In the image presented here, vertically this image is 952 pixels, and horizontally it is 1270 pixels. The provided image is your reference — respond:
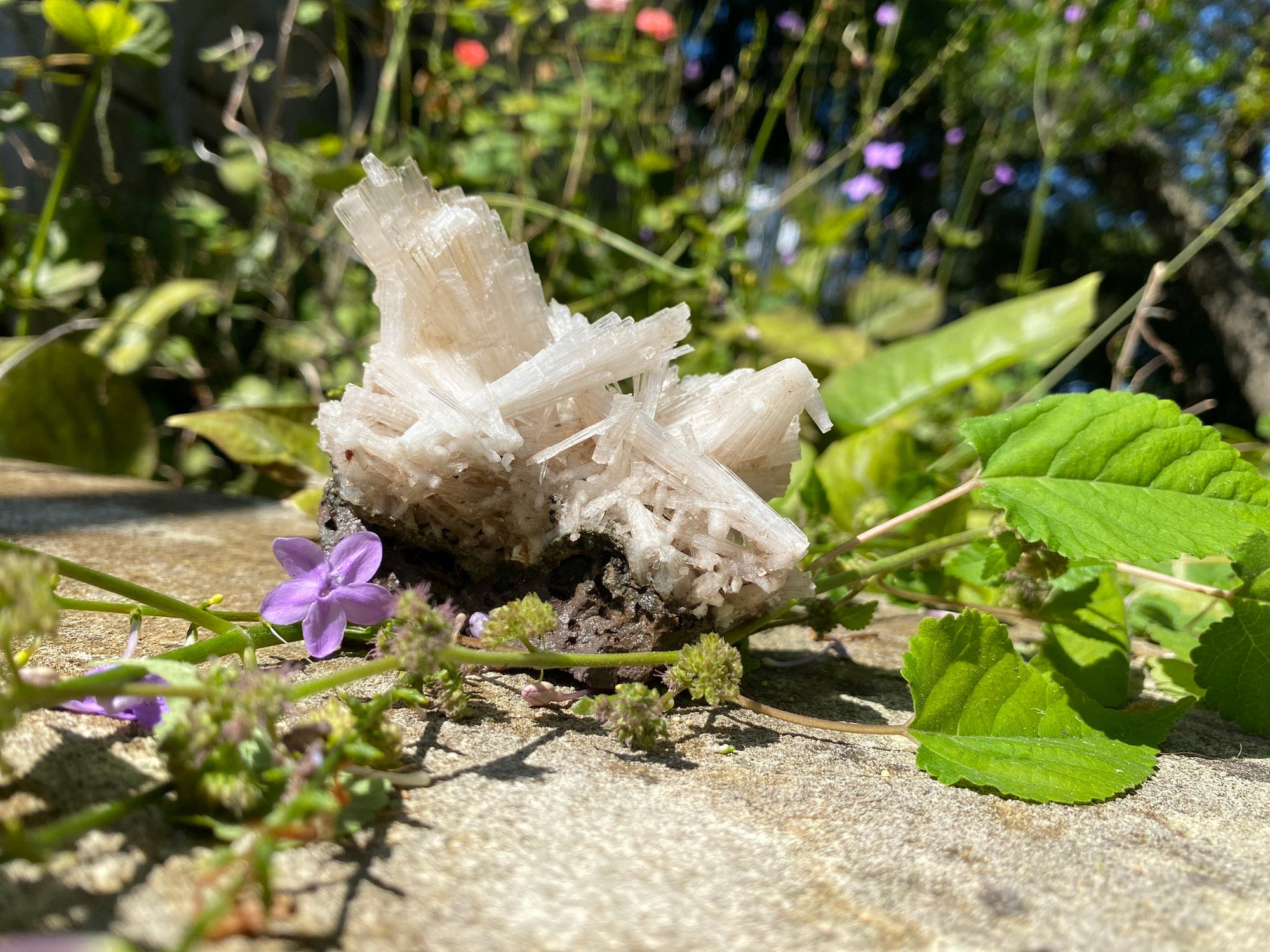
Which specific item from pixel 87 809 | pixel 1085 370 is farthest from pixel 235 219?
pixel 1085 370

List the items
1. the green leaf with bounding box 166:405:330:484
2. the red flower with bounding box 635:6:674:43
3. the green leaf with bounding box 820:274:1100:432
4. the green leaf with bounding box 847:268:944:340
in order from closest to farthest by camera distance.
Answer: the green leaf with bounding box 166:405:330:484 < the green leaf with bounding box 820:274:1100:432 < the red flower with bounding box 635:6:674:43 < the green leaf with bounding box 847:268:944:340

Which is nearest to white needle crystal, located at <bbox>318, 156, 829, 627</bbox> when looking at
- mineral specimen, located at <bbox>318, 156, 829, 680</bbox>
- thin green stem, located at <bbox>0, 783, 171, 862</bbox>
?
mineral specimen, located at <bbox>318, 156, 829, 680</bbox>

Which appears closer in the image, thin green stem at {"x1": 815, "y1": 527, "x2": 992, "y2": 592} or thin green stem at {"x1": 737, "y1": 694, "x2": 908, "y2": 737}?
thin green stem at {"x1": 737, "y1": 694, "x2": 908, "y2": 737}

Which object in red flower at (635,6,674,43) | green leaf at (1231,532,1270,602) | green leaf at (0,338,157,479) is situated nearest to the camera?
green leaf at (1231,532,1270,602)

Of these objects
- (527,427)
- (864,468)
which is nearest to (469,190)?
(864,468)

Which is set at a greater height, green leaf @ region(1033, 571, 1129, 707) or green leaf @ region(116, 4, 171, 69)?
green leaf @ region(116, 4, 171, 69)

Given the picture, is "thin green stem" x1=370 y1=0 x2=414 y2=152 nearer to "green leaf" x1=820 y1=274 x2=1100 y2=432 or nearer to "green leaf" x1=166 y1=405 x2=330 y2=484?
"green leaf" x1=166 y1=405 x2=330 y2=484

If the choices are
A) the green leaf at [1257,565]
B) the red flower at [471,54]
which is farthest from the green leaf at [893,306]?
the green leaf at [1257,565]

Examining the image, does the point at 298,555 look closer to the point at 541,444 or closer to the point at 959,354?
the point at 541,444
